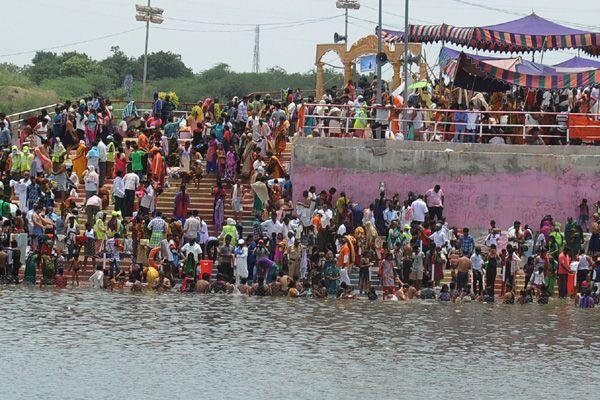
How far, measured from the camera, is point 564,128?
33.0m

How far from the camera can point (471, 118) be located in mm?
33188

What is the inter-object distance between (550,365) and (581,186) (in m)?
9.89

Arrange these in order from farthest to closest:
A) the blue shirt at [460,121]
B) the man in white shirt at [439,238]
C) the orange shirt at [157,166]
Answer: the blue shirt at [460,121] → the orange shirt at [157,166] → the man in white shirt at [439,238]

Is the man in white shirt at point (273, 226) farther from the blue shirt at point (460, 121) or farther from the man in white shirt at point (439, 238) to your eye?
the blue shirt at point (460, 121)

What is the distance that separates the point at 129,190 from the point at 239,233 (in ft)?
7.93

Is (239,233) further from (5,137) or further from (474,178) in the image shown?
(5,137)

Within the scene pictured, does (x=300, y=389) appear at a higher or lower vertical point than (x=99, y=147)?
lower

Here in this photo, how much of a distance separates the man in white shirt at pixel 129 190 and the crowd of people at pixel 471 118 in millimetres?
4204

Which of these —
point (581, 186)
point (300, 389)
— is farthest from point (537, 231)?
point (300, 389)

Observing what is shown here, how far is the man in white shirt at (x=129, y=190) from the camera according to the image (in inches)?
1202

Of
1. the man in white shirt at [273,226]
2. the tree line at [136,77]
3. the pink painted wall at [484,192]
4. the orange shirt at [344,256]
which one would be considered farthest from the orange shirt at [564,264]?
the tree line at [136,77]

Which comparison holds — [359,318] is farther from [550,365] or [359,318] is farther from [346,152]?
[346,152]

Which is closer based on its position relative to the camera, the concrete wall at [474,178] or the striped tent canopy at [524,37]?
the concrete wall at [474,178]

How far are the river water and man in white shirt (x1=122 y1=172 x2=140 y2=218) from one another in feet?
8.54
